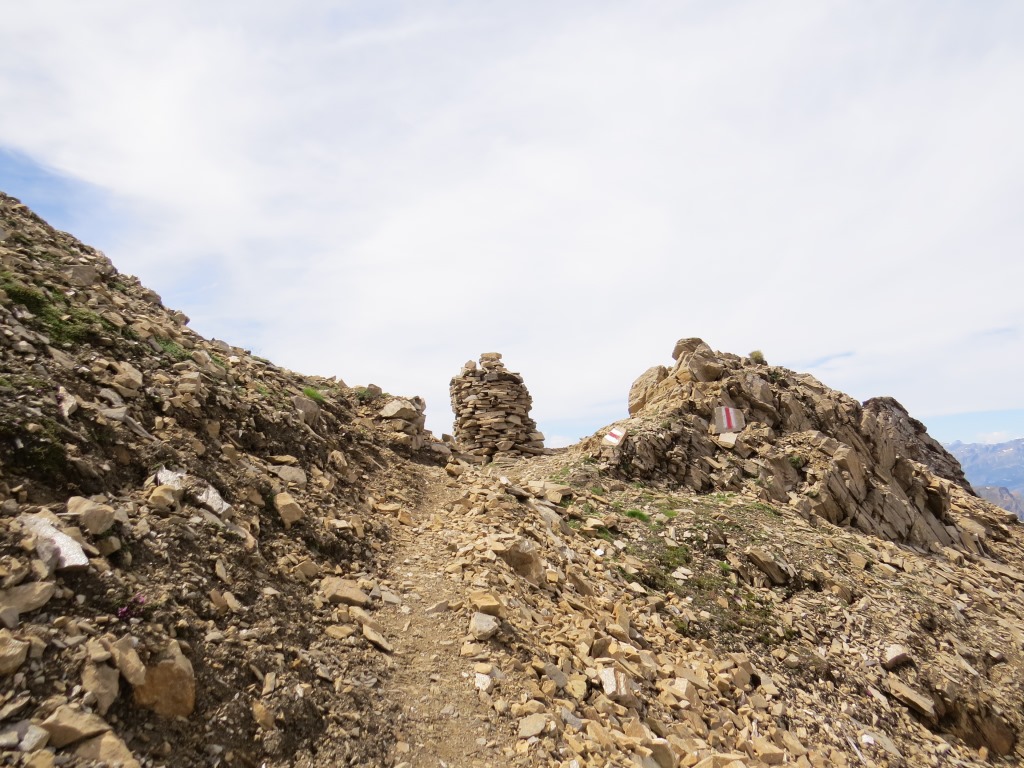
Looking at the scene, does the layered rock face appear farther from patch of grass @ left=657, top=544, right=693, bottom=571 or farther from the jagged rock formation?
the jagged rock formation

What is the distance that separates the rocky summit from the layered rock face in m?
0.42

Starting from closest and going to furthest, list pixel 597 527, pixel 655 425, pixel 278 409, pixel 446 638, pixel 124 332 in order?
pixel 446 638, pixel 124 332, pixel 278 409, pixel 597 527, pixel 655 425

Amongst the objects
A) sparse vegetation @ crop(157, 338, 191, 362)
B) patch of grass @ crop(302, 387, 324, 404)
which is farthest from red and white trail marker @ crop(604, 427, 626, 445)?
sparse vegetation @ crop(157, 338, 191, 362)

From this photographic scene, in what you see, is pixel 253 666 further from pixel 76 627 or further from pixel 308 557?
pixel 308 557

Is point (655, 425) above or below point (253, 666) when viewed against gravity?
above

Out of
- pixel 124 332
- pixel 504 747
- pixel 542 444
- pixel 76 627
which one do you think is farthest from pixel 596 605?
pixel 542 444

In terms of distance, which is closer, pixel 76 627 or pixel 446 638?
pixel 76 627

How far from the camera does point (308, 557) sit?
24.8 feet

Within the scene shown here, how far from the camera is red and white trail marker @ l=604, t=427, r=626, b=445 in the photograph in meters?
17.4

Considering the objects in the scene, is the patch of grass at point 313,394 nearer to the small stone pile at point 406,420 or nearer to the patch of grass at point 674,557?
the small stone pile at point 406,420

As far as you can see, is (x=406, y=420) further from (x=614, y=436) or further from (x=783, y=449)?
(x=783, y=449)

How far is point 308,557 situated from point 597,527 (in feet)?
23.2

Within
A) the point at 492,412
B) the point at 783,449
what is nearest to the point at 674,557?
the point at 783,449

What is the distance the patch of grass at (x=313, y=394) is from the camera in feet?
39.4
